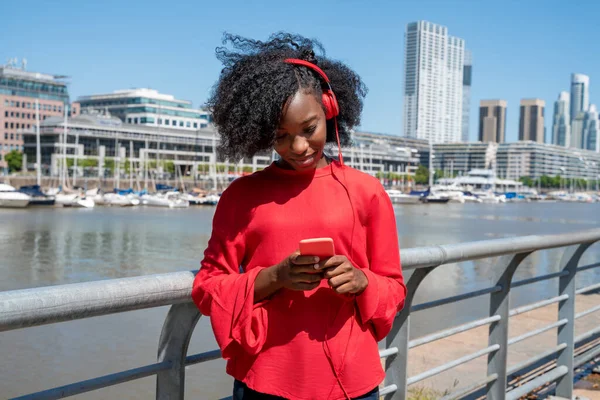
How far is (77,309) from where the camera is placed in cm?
178

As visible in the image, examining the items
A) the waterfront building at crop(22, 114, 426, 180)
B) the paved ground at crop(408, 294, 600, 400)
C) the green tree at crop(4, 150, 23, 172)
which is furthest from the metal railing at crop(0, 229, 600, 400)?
the green tree at crop(4, 150, 23, 172)

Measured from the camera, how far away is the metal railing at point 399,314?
1.75 meters

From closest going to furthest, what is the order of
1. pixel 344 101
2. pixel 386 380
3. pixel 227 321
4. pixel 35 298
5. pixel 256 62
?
pixel 35 298, pixel 227 321, pixel 256 62, pixel 344 101, pixel 386 380

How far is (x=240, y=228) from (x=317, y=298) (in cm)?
28

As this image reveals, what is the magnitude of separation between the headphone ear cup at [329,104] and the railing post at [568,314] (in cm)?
281

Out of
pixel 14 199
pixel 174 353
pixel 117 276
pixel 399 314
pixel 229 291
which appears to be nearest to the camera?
pixel 229 291

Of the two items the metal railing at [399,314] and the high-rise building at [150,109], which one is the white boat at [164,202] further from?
the metal railing at [399,314]

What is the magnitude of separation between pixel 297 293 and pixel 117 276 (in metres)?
21.8

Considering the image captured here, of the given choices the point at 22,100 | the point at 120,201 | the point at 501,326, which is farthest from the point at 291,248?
the point at 22,100

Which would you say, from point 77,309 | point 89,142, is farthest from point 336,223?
point 89,142

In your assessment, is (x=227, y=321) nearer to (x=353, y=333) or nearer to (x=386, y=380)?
(x=353, y=333)

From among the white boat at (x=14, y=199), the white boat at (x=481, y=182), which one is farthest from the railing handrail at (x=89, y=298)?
the white boat at (x=481, y=182)

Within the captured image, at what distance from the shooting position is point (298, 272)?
182 cm

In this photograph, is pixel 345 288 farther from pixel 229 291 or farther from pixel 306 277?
pixel 229 291
